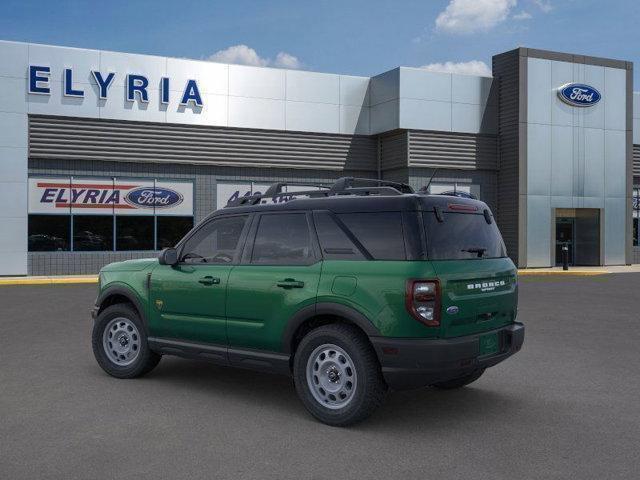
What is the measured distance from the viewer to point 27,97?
22172 millimetres

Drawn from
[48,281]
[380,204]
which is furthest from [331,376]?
[48,281]

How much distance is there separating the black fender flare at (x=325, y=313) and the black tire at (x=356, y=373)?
12cm

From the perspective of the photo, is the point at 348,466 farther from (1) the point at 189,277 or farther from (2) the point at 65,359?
(2) the point at 65,359

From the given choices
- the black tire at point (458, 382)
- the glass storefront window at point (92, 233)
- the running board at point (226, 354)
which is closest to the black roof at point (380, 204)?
the running board at point (226, 354)

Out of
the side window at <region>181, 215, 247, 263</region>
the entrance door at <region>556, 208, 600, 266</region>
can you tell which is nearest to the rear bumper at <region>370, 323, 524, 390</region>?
the side window at <region>181, 215, 247, 263</region>

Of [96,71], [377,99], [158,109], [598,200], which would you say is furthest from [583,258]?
[96,71]

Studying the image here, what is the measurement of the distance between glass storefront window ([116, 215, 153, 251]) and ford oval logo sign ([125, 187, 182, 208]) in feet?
1.58

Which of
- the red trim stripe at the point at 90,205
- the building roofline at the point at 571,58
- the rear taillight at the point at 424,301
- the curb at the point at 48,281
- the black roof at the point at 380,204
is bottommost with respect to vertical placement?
the curb at the point at 48,281

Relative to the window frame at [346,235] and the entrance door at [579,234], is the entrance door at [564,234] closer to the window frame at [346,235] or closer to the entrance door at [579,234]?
the entrance door at [579,234]

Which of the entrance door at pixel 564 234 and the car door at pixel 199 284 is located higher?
the entrance door at pixel 564 234

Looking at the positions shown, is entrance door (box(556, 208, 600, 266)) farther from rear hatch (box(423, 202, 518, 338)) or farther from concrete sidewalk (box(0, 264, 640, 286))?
rear hatch (box(423, 202, 518, 338))

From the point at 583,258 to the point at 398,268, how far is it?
25.6 metres

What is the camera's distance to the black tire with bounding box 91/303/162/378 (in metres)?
7.25

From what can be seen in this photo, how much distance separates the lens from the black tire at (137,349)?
7246mm
